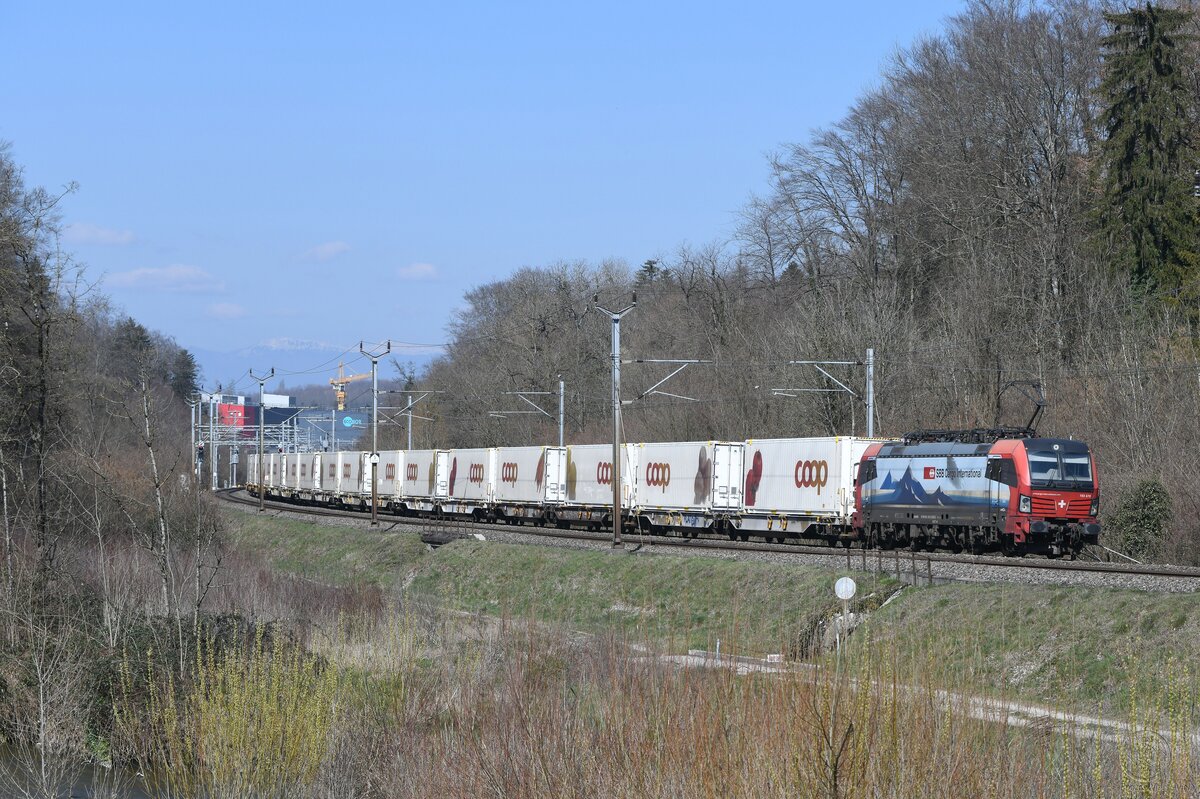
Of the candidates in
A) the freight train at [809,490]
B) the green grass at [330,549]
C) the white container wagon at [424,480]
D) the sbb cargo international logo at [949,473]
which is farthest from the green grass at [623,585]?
the white container wagon at [424,480]

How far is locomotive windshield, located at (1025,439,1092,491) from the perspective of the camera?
3002 cm

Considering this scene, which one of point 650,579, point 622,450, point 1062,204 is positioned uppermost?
point 1062,204

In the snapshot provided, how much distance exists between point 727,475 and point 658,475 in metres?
3.75

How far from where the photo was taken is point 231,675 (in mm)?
12219

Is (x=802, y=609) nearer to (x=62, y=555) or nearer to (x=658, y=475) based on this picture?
(x=62, y=555)

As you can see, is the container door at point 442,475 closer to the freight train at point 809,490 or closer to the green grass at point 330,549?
the freight train at point 809,490

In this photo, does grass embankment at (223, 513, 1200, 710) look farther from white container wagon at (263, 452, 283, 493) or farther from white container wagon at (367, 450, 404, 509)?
white container wagon at (263, 452, 283, 493)

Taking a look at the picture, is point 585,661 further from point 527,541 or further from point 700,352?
point 700,352

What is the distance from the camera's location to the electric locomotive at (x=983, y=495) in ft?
98.4

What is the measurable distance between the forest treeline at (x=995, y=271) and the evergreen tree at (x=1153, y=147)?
10 centimetres

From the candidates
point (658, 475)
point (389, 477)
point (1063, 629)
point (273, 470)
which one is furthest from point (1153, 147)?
point (273, 470)

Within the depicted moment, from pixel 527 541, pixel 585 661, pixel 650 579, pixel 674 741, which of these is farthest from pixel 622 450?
pixel 674 741

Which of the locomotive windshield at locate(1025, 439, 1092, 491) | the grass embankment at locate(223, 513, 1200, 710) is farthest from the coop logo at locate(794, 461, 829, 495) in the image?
the locomotive windshield at locate(1025, 439, 1092, 491)

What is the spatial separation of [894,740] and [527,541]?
35.8 meters
